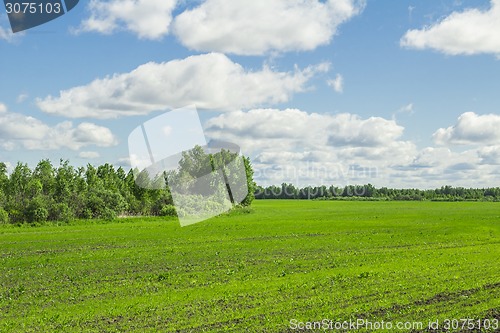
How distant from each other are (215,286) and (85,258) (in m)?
12.6

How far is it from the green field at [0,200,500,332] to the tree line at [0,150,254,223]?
90.0 ft

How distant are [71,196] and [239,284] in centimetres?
5683

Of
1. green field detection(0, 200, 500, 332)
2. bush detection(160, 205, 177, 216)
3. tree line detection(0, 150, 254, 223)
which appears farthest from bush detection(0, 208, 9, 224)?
green field detection(0, 200, 500, 332)

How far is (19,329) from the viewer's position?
46.2 feet

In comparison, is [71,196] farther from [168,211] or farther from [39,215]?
[168,211]

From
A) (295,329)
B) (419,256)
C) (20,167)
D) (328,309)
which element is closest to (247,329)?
(295,329)

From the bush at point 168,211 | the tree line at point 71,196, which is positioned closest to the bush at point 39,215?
the tree line at point 71,196

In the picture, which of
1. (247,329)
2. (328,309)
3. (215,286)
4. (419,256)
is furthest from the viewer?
(419,256)

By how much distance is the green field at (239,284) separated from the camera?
1471cm

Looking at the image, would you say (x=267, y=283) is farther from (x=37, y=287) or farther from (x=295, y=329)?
(x=37, y=287)

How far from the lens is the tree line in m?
65.4

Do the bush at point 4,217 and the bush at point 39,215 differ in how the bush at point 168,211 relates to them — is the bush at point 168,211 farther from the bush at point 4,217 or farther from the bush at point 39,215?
the bush at point 4,217

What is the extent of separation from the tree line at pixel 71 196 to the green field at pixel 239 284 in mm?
27420

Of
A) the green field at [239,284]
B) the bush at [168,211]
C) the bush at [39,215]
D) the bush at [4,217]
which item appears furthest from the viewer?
the bush at [168,211]
